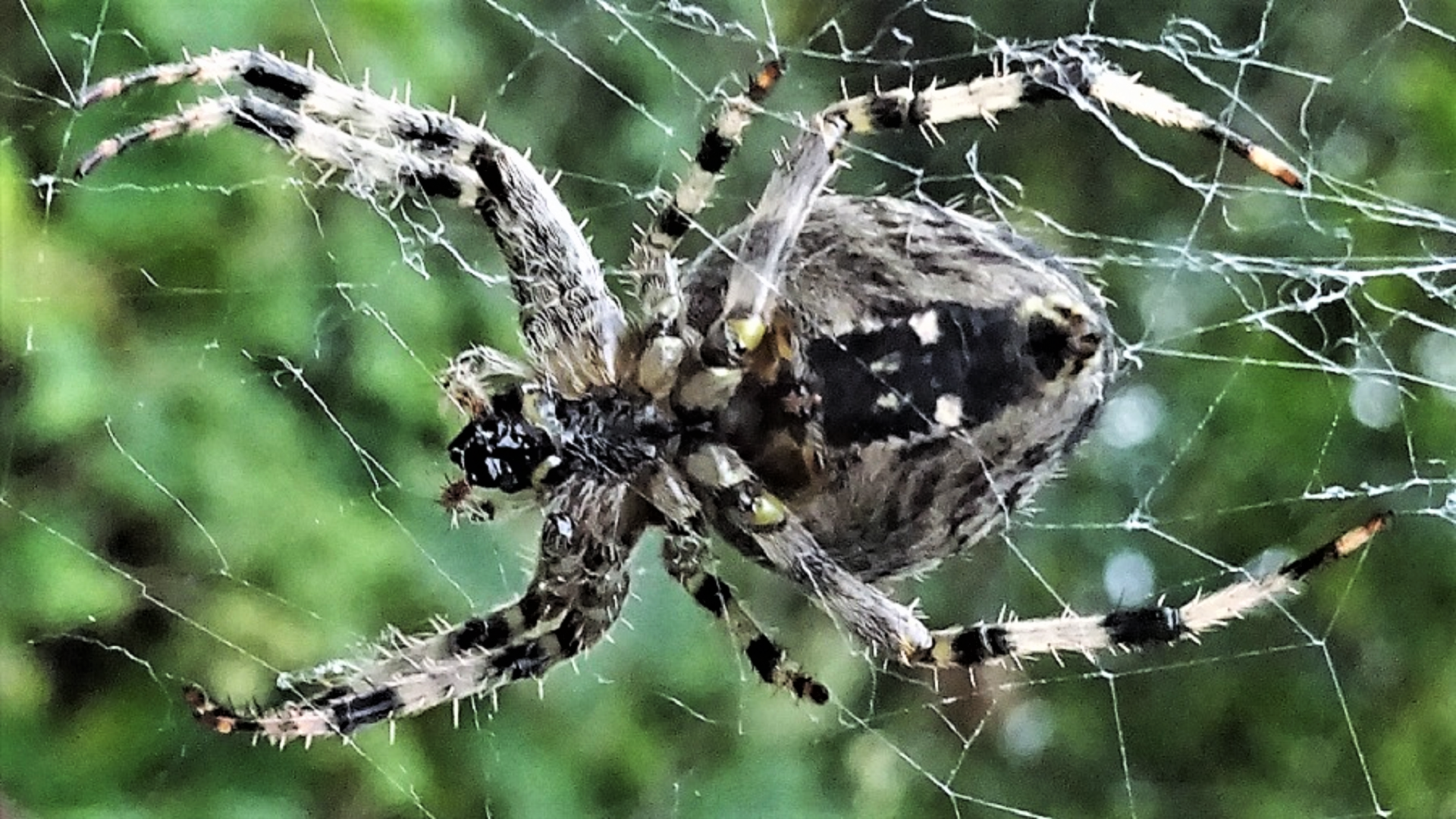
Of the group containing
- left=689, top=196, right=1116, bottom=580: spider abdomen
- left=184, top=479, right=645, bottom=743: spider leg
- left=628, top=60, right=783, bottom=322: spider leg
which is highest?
left=628, top=60, right=783, bottom=322: spider leg

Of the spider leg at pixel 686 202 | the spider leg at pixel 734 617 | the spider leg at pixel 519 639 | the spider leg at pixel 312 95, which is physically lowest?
the spider leg at pixel 734 617

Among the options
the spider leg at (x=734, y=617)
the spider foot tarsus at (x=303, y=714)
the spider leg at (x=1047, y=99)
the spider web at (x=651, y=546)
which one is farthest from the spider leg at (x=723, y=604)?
the spider leg at (x=1047, y=99)

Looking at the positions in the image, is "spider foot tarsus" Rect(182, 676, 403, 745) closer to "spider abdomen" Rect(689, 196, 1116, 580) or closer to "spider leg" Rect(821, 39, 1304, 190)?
"spider abdomen" Rect(689, 196, 1116, 580)

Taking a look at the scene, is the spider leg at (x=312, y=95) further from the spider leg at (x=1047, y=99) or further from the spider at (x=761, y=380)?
the spider leg at (x=1047, y=99)

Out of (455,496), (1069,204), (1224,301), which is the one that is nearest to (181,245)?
(455,496)

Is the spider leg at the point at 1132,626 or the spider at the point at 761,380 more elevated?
the spider at the point at 761,380

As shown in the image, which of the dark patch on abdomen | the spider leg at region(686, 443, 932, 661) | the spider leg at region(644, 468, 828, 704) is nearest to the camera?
the dark patch on abdomen

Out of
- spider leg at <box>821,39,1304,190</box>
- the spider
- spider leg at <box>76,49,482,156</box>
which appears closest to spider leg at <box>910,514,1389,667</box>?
the spider
